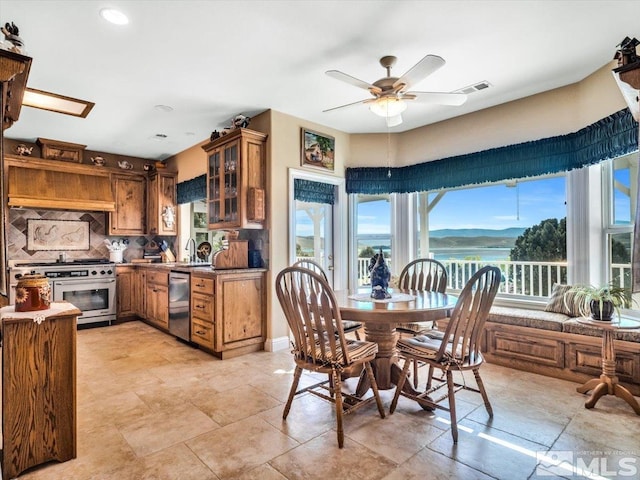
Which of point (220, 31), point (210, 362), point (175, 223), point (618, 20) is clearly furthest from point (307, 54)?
point (175, 223)

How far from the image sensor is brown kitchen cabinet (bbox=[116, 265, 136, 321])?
5.36 metres

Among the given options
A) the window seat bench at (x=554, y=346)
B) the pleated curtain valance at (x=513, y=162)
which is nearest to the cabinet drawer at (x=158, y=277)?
the pleated curtain valance at (x=513, y=162)

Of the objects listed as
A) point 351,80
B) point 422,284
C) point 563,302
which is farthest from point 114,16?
point 563,302

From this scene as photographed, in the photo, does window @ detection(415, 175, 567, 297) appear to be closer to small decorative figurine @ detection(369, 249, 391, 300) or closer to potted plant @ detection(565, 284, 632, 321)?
potted plant @ detection(565, 284, 632, 321)

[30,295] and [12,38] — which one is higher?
[12,38]

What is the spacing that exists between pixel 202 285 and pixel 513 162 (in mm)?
3516

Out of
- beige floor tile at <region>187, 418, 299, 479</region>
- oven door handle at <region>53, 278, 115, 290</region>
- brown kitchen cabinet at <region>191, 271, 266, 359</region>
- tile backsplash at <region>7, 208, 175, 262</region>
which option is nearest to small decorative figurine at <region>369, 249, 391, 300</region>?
beige floor tile at <region>187, 418, 299, 479</region>

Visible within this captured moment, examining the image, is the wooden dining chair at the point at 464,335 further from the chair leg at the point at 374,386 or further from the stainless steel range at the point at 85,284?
the stainless steel range at the point at 85,284

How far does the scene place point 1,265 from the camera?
4.74ft

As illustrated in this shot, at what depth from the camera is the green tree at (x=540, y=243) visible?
390 centimetres

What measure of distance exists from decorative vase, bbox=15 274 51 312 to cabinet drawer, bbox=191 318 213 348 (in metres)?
1.88

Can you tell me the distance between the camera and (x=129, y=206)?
581cm

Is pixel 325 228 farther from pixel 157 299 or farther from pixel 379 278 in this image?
pixel 157 299

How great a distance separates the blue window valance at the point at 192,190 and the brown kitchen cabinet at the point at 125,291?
1338 mm
